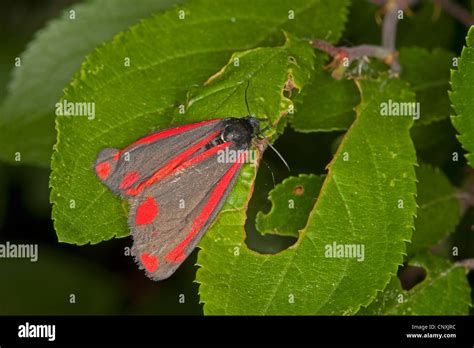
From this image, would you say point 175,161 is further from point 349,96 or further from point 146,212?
point 349,96

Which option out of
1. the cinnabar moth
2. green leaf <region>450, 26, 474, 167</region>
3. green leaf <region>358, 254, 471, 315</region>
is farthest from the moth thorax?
green leaf <region>358, 254, 471, 315</region>

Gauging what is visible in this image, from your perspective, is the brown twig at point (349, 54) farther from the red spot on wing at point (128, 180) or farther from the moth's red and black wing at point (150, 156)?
the red spot on wing at point (128, 180)

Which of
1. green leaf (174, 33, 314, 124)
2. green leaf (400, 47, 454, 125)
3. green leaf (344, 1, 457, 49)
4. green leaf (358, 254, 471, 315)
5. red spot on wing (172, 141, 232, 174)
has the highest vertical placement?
green leaf (344, 1, 457, 49)

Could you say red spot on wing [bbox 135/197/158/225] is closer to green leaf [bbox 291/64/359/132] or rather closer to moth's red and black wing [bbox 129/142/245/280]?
moth's red and black wing [bbox 129/142/245/280]

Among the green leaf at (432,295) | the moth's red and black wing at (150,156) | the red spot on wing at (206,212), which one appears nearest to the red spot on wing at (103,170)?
the moth's red and black wing at (150,156)

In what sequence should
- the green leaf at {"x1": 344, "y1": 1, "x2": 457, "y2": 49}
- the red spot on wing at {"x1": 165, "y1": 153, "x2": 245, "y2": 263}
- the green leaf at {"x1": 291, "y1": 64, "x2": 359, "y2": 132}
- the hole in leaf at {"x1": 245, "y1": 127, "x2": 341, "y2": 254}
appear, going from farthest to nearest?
the green leaf at {"x1": 344, "y1": 1, "x2": 457, "y2": 49} < the hole in leaf at {"x1": 245, "y1": 127, "x2": 341, "y2": 254} < the green leaf at {"x1": 291, "y1": 64, "x2": 359, "y2": 132} < the red spot on wing at {"x1": 165, "y1": 153, "x2": 245, "y2": 263}
